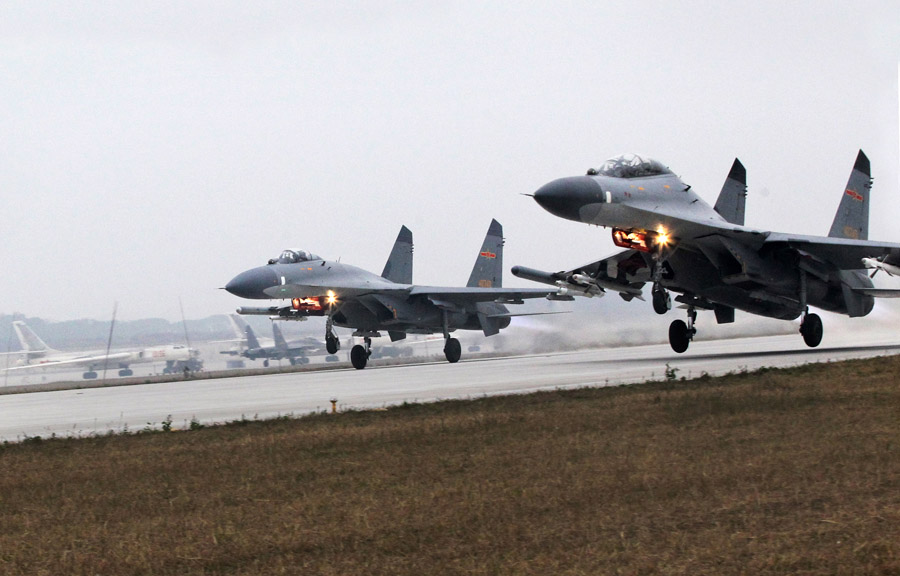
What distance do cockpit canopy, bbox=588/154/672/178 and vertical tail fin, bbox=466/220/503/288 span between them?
17927mm

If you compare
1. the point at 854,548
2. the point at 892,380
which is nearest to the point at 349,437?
the point at 854,548

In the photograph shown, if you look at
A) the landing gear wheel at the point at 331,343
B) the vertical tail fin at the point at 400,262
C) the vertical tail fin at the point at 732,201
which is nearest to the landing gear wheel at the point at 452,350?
the vertical tail fin at the point at 400,262

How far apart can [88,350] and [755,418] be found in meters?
106

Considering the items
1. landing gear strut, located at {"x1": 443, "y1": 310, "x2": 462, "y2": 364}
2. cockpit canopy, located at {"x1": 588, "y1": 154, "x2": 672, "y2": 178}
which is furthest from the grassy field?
landing gear strut, located at {"x1": 443, "y1": 310, "x2": 462, "y2": 364}

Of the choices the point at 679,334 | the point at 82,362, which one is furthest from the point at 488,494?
the point at 82,362

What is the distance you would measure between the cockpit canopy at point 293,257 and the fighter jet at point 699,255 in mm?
9678

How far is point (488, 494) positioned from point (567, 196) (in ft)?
42.7

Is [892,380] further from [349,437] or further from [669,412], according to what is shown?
[349,437]

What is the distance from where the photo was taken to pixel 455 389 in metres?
18.5

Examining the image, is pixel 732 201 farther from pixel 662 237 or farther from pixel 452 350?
pixel 452 350

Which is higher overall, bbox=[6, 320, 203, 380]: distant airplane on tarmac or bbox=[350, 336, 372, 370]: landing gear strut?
bbox=[6, 320, 203, 380]: distant airplane on tarmac

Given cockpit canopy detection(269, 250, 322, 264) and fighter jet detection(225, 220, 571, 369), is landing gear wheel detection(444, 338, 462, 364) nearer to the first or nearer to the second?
fighter jet detection(225, 220, 571, 369)

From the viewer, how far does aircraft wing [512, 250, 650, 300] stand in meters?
23.9

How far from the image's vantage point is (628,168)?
69.9 ft
